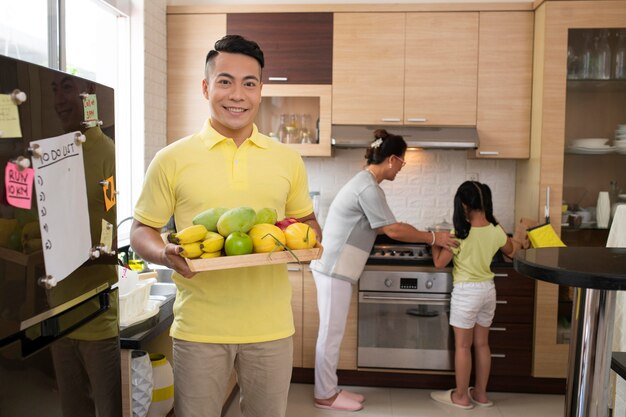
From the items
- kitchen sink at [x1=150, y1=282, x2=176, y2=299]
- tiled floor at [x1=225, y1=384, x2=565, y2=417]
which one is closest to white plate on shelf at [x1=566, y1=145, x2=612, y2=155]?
tiled floor at [x1=225, y1=384, x2=565, y2=417]

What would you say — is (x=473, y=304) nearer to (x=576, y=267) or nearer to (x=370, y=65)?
(x=370, y=65)

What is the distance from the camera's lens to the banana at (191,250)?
1.55 metres

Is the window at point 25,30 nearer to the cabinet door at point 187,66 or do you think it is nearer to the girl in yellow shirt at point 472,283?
the cabinet door at point 187,66

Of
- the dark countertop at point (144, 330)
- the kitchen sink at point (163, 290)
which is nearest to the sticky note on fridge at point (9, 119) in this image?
the dark countertop at point (144, 330)

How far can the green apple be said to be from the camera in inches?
63.3

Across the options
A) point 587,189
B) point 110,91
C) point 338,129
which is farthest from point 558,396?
point 110,91

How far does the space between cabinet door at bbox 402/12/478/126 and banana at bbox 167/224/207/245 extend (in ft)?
8.40

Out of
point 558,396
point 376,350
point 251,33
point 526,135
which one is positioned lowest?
point 558,396

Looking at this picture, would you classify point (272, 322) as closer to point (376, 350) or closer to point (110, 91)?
point (110, 91)

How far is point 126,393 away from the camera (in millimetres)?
2023

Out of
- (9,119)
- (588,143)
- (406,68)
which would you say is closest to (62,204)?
(9,119)

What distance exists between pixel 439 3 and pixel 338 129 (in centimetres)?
96

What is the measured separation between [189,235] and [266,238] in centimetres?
19

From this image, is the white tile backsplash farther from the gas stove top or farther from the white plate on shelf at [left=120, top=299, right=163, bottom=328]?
the white plate on shelf at [left=120, top=299, right=163, bottom=328]
